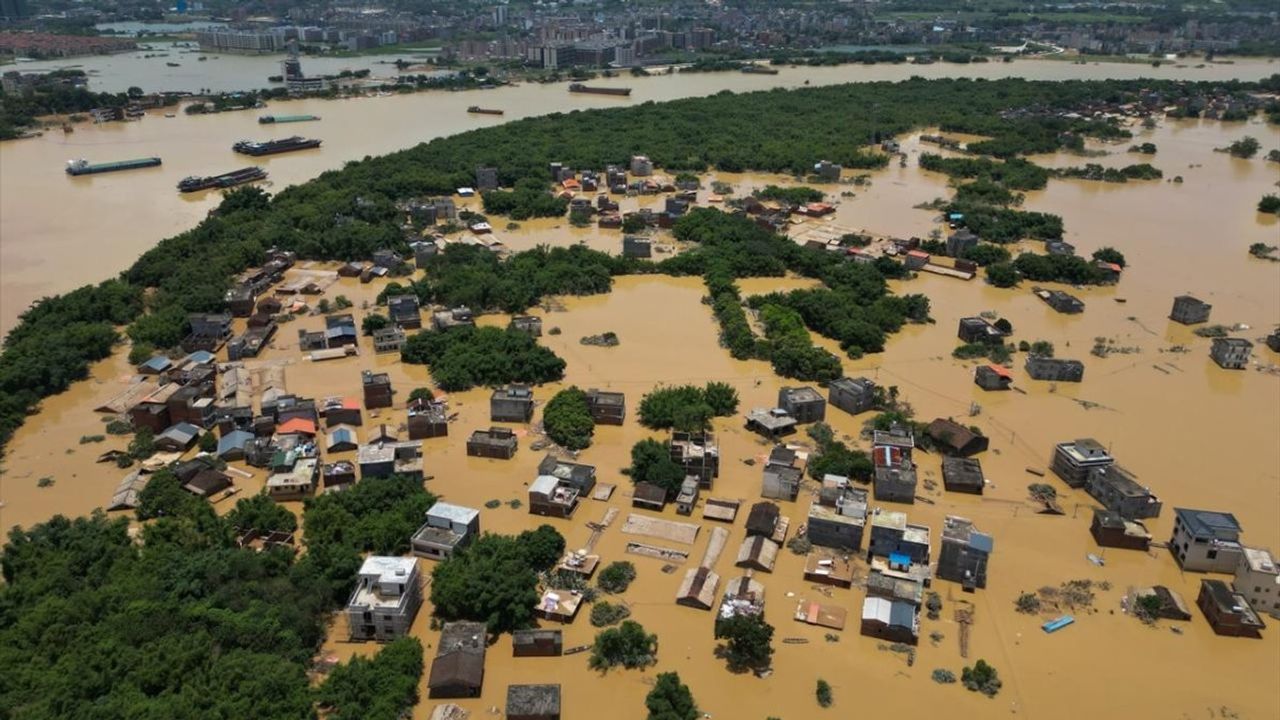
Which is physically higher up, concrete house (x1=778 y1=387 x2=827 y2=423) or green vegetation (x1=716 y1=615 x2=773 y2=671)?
concrete house (x1=778 y1=387 x2=827 y2=423)

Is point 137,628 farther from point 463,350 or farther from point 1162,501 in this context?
point 1162,501

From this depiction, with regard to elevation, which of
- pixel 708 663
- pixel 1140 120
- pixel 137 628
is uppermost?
pixel 1140 120

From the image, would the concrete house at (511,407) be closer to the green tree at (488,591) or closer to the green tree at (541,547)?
the green tree at (541,547)

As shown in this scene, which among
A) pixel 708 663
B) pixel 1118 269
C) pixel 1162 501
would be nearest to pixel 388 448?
pixel 708 663

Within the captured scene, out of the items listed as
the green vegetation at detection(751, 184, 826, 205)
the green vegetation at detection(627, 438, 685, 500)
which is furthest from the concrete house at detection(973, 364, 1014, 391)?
the green vegetation at detection(751, 184, 826, 205)

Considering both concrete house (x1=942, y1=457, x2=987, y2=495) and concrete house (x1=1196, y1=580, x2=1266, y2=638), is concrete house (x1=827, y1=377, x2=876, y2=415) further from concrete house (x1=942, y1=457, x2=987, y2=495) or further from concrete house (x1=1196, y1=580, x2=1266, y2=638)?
concrete house (x1=1196, y1=580, x2=1266, y2=638)

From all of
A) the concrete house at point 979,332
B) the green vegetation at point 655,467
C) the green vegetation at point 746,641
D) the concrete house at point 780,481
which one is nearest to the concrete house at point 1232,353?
the concrete house at point 979,332
